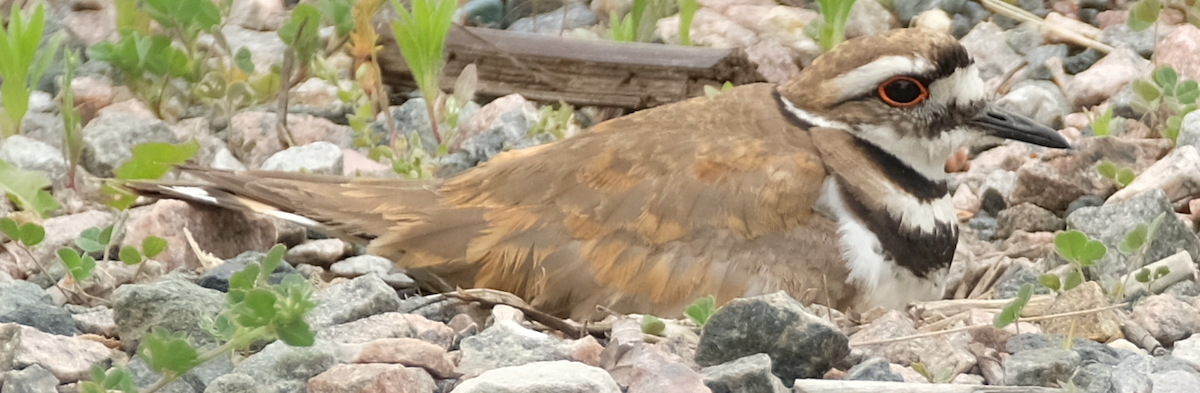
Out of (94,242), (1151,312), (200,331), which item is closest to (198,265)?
(94,242)

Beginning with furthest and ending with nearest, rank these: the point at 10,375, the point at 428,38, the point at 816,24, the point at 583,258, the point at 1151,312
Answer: the point at 816,24 → the point at 428,38 → the point at 583,258 → the point at 1151,312 → the point at 10,375

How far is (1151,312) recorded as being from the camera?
88.5 inches

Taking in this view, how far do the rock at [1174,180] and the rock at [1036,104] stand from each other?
0.59 meters

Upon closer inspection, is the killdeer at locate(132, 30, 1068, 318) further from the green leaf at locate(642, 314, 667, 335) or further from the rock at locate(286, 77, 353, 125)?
the rock at locate(286, 77, 353, 125)

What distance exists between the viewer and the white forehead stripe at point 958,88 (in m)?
2.74

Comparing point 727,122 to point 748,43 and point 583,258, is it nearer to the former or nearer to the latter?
point 583,258

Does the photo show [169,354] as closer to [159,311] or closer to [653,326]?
[159,311]

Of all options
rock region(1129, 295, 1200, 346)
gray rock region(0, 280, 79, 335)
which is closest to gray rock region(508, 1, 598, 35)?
gray rock region(0, 280, 79, 335)

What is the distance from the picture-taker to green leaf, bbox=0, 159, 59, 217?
2.88 metres

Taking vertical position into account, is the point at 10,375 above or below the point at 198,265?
above

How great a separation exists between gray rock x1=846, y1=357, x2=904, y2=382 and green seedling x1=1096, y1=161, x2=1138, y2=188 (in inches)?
60.7

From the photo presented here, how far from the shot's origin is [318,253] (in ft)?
9.73

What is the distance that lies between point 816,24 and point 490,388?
8.63 feet

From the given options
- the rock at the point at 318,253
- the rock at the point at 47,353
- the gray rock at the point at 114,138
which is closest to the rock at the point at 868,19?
the rock at the point at 318,253
